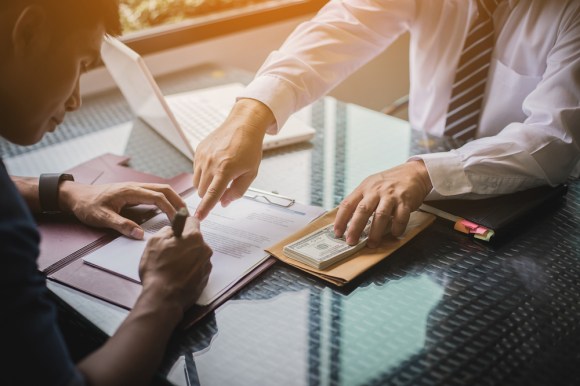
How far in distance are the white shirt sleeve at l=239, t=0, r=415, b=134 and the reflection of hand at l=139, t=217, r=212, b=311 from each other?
1.61 ft

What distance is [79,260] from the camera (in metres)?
1.02

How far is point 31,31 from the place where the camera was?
75 cm

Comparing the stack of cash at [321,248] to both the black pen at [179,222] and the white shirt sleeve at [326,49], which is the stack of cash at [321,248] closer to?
the black pen at [179,222]

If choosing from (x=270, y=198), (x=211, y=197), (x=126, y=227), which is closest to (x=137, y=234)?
(x=126, y=227)

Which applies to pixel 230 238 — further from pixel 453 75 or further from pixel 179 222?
pixel 453 75

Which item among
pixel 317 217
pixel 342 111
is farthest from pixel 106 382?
pixel 342 111

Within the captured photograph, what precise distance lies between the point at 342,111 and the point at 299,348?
3.20 feet

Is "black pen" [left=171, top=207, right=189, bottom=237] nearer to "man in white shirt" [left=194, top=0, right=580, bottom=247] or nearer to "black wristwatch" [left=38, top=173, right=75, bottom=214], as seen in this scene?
"man in white shirt" [left=194, top=0, right=580, bottom=247]

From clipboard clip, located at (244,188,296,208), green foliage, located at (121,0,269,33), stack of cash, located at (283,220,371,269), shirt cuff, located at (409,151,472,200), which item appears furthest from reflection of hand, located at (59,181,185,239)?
green foliage, located at (121,0,269,33)

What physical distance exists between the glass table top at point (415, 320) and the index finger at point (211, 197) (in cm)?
20

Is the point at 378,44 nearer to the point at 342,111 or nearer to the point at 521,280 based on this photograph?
the point at 342,111

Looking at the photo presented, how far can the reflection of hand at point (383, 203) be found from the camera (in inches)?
40.2

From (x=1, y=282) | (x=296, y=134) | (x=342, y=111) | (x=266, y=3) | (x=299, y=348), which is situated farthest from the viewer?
(x=266, y=3)

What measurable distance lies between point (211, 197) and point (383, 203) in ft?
1.08
